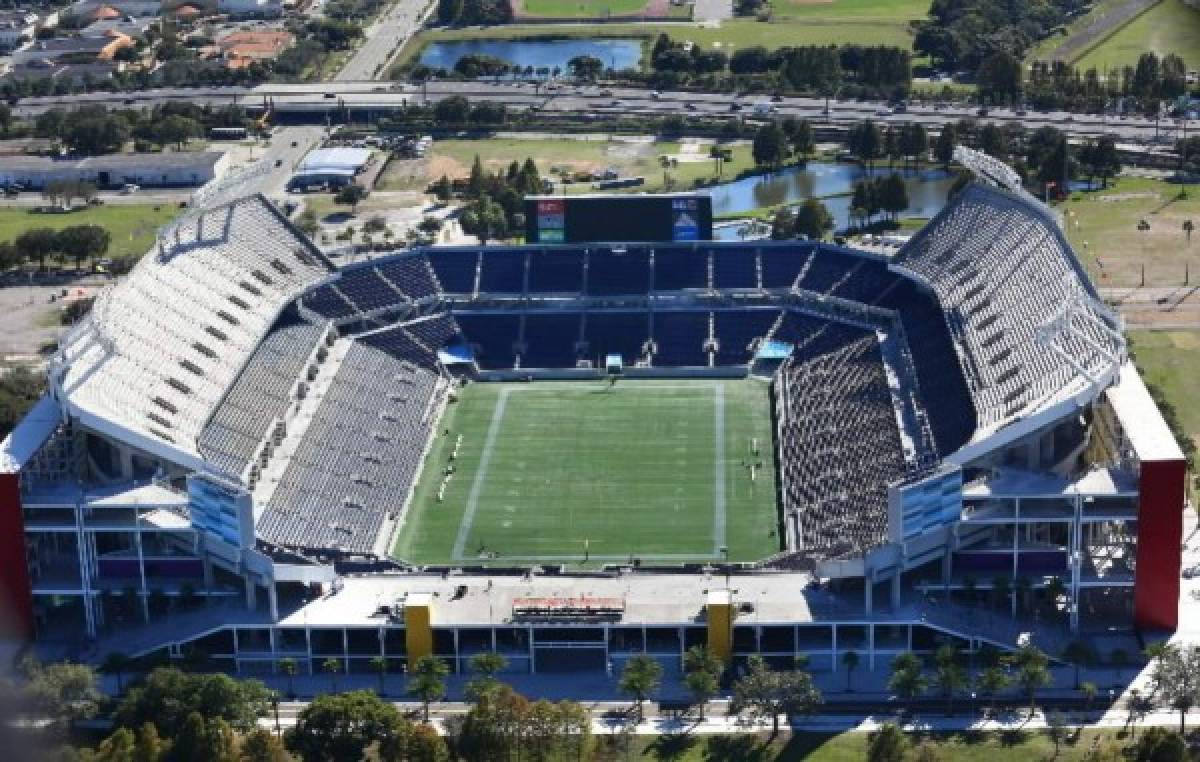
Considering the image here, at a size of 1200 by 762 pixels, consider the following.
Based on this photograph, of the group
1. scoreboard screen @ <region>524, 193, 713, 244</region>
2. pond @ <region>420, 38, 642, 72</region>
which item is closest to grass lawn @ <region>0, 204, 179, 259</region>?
scoreboard screen @ <region>524, 193, 713, 244</region>

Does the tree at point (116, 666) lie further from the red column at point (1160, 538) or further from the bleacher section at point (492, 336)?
the red column at point (1160, 538)

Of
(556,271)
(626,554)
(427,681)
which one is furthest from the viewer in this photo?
(556,271)

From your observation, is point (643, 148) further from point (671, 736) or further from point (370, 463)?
point (671, 736)

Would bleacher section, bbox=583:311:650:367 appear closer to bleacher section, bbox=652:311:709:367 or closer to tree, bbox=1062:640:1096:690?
bleacher section, bbox=652:311:709:367

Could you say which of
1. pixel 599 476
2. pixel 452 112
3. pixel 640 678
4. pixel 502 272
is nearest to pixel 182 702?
pixel 640 678

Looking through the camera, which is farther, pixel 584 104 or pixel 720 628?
pixel 584 104

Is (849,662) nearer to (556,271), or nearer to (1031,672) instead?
(1031,672)

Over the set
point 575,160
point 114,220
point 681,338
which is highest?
point 575,160
